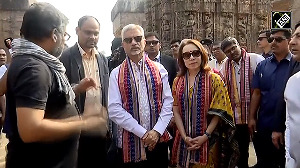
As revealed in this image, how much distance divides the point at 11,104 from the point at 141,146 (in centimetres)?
155

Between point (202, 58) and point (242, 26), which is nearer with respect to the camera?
point (202, 58)

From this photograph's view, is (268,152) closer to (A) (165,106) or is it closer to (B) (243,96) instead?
(B) (243,96)

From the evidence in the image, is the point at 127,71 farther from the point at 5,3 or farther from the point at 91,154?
the point at 5,3

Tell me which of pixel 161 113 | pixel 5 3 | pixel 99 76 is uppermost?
pixel 5 3

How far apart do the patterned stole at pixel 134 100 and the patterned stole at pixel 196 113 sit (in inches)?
8.3

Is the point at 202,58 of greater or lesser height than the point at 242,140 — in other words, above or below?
above

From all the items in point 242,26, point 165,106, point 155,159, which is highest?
point 242,26

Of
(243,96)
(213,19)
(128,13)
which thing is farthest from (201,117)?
(128,13)

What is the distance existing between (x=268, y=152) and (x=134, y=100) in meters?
1.62

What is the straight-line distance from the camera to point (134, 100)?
3232 mm

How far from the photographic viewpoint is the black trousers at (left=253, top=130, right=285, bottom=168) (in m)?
3.69

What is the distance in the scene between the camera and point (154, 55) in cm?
468

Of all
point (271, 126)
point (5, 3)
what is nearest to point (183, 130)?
point (271, 126)

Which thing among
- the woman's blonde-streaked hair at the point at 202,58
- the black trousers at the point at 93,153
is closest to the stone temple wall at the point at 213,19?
the woman's blonde-streaked hair at the point at 202,58
